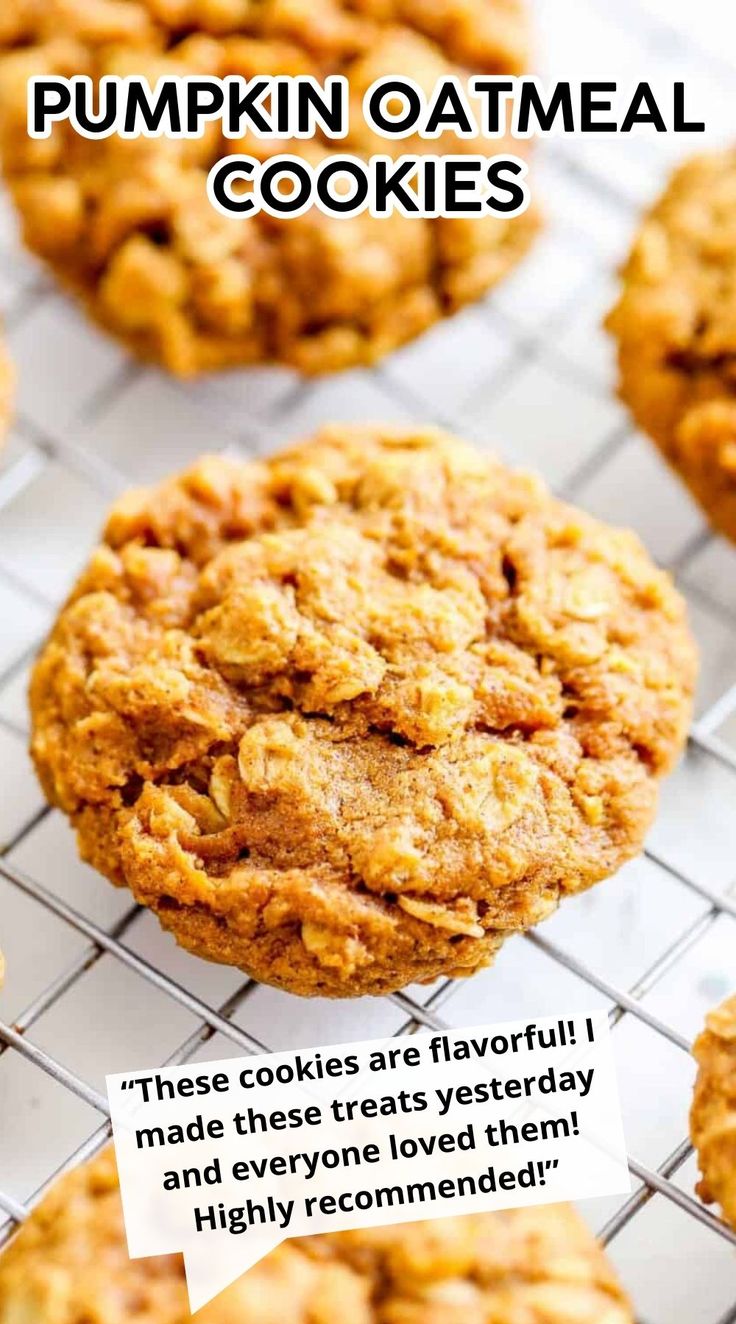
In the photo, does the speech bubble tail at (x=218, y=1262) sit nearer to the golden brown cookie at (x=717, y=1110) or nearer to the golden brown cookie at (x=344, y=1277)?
the golden brown cookie at (x=344, y=1277)

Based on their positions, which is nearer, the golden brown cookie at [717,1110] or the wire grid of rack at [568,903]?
the golden brown cookie at [717,1110]

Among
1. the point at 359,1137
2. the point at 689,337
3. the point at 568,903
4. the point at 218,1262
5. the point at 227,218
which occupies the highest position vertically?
the point at 689,337

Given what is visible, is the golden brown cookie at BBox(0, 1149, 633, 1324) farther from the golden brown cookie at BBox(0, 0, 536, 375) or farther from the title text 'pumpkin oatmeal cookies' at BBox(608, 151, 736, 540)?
the golden brown cookie at BBox(0, 0, 536, 375)

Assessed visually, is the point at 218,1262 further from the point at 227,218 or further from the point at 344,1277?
the point at 227,218

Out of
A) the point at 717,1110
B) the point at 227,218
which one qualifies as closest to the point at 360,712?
the point at 717,1110

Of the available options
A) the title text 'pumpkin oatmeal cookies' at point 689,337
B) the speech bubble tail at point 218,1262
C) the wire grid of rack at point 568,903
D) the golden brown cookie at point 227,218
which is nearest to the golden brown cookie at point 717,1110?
the wire grid of rack at point 568,903

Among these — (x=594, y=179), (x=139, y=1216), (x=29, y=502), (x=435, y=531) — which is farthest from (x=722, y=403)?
(x=139, y=1216)

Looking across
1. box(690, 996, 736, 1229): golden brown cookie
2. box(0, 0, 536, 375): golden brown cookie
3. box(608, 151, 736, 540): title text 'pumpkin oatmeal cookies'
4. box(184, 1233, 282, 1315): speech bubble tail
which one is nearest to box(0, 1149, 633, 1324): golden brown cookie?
box(184, 1233, 282, 1315): speech bubble tail
